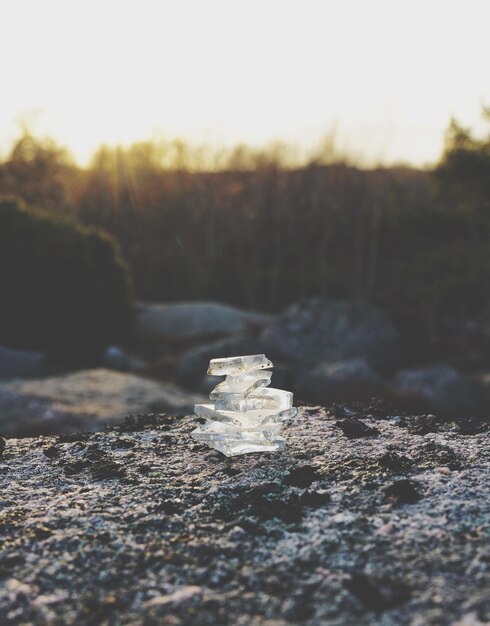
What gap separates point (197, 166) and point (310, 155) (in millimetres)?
5151

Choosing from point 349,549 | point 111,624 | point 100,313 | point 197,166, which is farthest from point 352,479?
point 197,166

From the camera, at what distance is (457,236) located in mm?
12719

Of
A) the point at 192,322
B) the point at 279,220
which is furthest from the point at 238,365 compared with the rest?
the point at 279,220

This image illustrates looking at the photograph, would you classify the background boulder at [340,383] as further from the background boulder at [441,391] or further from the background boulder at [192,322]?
the background boulder at [192,322]

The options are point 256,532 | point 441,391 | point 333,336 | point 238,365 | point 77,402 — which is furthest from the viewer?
point 333,336

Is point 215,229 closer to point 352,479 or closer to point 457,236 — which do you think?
point 457,236

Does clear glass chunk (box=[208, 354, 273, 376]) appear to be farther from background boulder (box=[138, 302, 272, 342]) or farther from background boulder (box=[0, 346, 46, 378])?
background boulder (box=[138, 302, 272, 342])

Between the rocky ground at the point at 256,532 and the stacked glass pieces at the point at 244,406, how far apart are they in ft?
0.29

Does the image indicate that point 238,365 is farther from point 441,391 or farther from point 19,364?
point 19,364

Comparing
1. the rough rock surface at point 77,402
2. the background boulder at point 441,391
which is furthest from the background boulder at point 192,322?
the rough rock surface at point 77,402

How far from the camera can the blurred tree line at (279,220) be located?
1168cm

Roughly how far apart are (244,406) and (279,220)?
53.4ft

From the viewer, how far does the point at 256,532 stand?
156 centimetres

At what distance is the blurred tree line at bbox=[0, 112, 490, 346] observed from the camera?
11.7 meters
